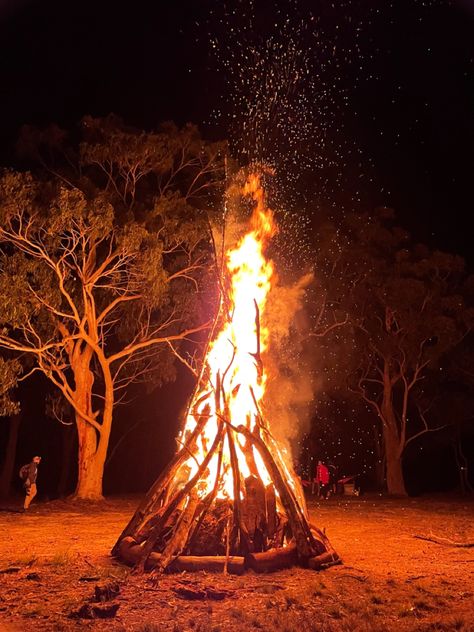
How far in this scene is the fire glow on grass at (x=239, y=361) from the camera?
27.6 ft

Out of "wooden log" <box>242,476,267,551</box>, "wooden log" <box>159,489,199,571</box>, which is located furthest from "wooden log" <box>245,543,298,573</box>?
"wooden log" <box>159,489,199,571</box>

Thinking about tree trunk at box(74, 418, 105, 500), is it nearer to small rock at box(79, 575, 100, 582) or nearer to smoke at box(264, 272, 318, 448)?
smoke at box(264, 272, 318, 448)

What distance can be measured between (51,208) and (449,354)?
17.3 meters

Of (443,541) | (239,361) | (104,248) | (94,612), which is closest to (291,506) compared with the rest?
(239,361)

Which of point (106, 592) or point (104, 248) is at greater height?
point (104, 248)

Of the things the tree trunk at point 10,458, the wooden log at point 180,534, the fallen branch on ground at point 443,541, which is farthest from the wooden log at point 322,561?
the tree trunk at point 10,458

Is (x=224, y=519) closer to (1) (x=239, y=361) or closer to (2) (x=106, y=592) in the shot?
(2) (x=106, y=592)

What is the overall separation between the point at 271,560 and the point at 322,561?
662mm

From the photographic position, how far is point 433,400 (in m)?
27.6

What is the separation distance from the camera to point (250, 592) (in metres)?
6.35

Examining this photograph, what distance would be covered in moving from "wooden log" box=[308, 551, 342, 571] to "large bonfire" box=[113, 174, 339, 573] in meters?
0.01

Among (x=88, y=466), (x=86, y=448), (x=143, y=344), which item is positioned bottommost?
(x=88, y=466)

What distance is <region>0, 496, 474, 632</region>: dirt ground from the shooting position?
5.42 m

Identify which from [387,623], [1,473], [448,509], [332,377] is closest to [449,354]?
[332,377]
